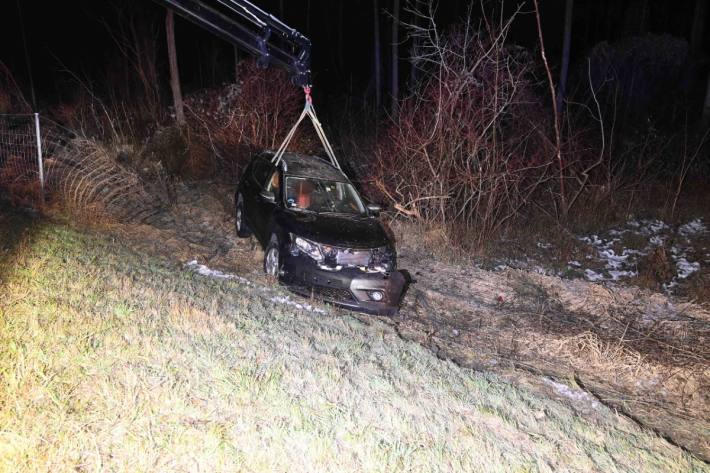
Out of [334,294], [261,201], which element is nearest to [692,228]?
[334,294]

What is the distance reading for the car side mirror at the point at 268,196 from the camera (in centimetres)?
787

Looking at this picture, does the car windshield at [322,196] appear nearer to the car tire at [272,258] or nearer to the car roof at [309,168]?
the car roof at [309,168]

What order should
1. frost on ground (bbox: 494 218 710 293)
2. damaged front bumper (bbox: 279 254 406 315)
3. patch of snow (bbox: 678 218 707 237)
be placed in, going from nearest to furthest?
damaged front bumper (bbox: 279 254 406 315), frost on ground (bbox: 494 218 710 293), patch of snow (bbox: 678 218 707 237)

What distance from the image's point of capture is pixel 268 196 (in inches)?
313

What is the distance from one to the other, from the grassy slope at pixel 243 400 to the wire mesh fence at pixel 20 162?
16.3ft

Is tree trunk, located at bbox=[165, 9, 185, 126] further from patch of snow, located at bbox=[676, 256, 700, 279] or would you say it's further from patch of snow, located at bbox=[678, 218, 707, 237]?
patch of snow, located at bbox=[678, 218, 707, 237]

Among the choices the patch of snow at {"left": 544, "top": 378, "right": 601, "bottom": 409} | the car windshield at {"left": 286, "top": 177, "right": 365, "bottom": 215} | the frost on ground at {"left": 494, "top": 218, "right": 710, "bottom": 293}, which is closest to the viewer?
the patch of snow at {"left": 544, "top": 378, "right": 601, "bottom": 409}

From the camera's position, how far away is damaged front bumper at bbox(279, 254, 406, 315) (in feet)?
21.6

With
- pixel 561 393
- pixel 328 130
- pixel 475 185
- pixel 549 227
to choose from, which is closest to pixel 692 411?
pixel 561 393

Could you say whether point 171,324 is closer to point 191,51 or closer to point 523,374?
point 523,374

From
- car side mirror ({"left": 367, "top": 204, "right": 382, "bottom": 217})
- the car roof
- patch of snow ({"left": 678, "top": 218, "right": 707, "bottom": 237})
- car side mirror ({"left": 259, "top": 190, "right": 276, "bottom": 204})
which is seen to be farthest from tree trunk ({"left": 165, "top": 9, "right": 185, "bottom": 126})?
patch of snow ({"left": 678, "top": 218, "right": 707, "bottom": 237})

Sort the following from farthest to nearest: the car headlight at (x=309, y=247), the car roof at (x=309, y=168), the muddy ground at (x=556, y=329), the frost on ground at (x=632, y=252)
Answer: the frost on ground at (x=632, y=252), the car roof at (x=309, y=168), the car headlight at (x=309, y=247), the muddy ground at (x=556, y=329)

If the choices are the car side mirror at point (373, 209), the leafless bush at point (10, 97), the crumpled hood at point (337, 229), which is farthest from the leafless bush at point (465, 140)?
the leafless bush at point (10, 97)

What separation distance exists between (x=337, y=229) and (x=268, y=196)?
57.5 inches
